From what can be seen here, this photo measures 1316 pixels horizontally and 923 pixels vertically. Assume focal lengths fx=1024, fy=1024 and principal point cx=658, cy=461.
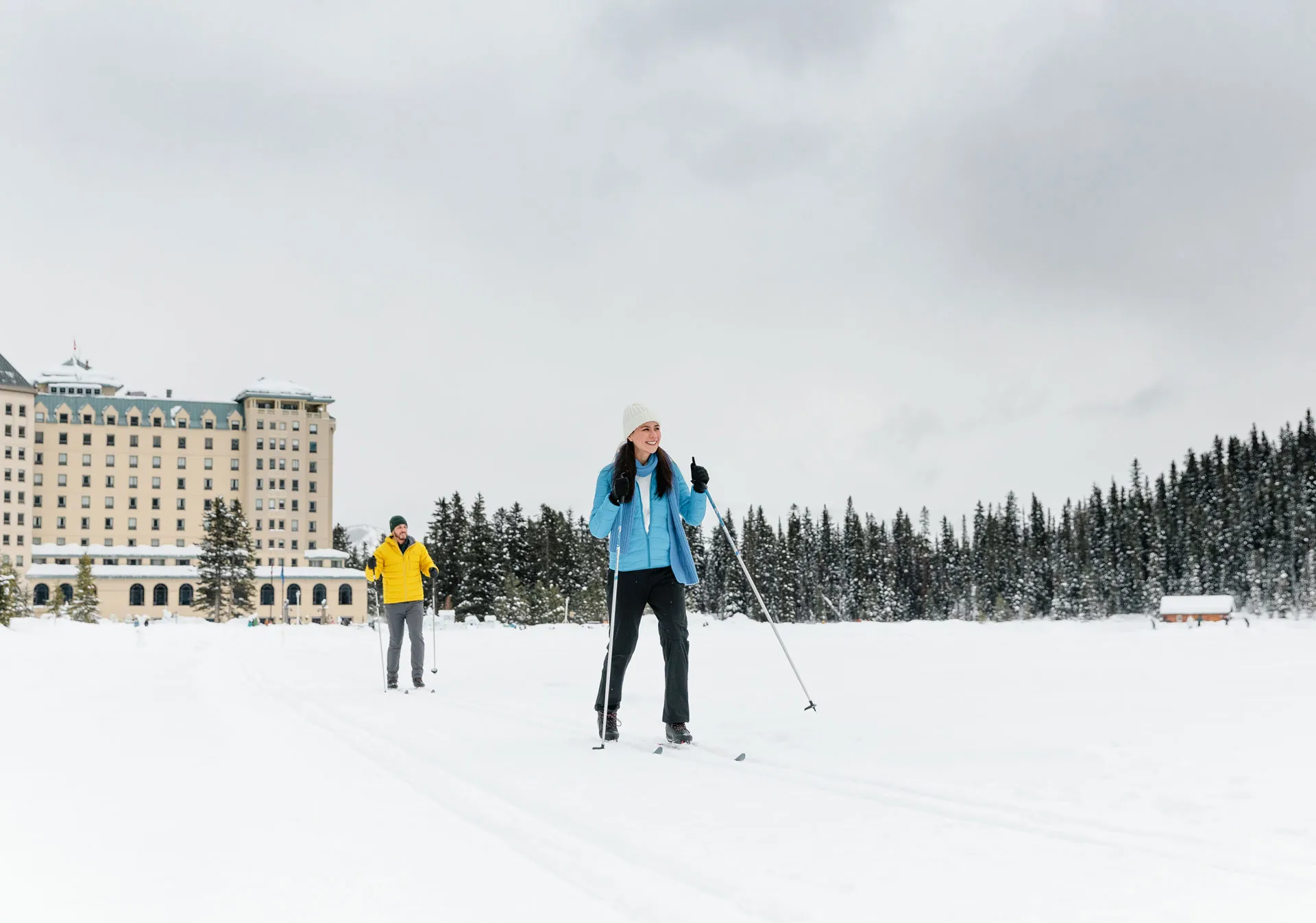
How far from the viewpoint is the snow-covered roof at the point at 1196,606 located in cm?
7744

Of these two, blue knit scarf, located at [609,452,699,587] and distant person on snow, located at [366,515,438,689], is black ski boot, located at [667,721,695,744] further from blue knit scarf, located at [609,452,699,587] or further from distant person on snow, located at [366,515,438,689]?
distant person on snow, located at [366,515,438,689]

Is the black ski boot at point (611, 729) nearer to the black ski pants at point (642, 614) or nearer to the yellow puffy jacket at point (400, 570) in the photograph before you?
the black ski pants at point (642, 614)

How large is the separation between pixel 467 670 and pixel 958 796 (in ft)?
33.6

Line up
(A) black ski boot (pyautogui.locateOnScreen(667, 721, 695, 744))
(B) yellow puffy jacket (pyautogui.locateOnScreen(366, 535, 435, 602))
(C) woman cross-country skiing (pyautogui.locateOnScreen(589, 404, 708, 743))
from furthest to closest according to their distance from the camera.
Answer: (B) yellow puffy jacket (pyautogui.locateOnScreen(366, 535, 435, 602)) < (C) woman cross-country skiing (pyautogui.locateOnScreen(589, 404, 708, 743)) < (A) black ski boot (pyautogui.locateOnScreen(667, 721, 695, 744))

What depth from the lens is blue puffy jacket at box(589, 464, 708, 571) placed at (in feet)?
22.0

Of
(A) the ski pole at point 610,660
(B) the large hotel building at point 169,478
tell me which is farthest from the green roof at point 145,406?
(A) the ski pole at point 610,660

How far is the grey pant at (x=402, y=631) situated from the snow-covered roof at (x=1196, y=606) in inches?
3135

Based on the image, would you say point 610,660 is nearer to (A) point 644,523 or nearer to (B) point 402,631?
(A) point 644,523

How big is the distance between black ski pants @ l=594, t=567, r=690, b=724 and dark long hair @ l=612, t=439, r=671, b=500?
21.4 inches

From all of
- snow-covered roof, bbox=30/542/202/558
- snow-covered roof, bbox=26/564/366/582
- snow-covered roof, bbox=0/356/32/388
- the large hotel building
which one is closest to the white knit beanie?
snow-covered roof, bbox=26/564/366/582

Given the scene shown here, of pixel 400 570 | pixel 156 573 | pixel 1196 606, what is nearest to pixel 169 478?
pixel 156 573

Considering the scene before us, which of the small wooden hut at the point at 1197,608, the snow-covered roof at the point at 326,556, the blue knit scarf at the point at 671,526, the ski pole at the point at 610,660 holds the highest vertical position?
the snow-covered roof at the point at 326,556

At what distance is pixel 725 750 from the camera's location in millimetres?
5867

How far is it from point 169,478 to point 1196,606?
107 metres
